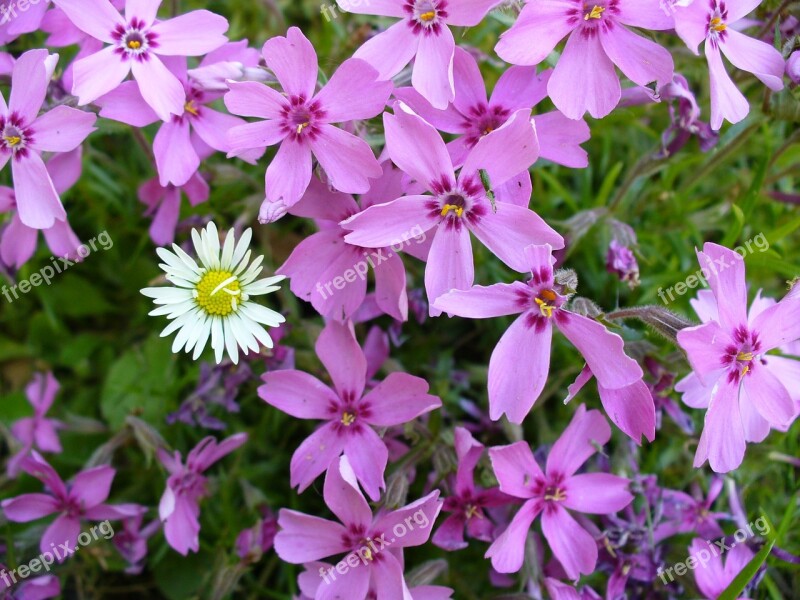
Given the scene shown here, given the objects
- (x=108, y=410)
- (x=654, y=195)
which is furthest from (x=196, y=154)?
(x=654, y=195)

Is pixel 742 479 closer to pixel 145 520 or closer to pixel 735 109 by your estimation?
pixel 735 109

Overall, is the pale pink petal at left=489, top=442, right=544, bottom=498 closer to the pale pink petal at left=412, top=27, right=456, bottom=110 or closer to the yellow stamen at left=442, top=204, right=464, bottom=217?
the yellow stamen at left=442, top=204, right=464, bottom=217

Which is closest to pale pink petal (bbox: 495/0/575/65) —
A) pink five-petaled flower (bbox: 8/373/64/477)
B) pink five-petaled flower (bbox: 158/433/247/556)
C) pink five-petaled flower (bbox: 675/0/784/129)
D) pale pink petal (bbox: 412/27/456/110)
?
pale pink petal (bbox: 412/27/456/110)

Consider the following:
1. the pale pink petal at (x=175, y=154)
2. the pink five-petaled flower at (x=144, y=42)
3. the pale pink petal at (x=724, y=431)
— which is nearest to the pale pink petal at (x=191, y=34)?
the pink five-petaled flower at (x=144, y=42)
